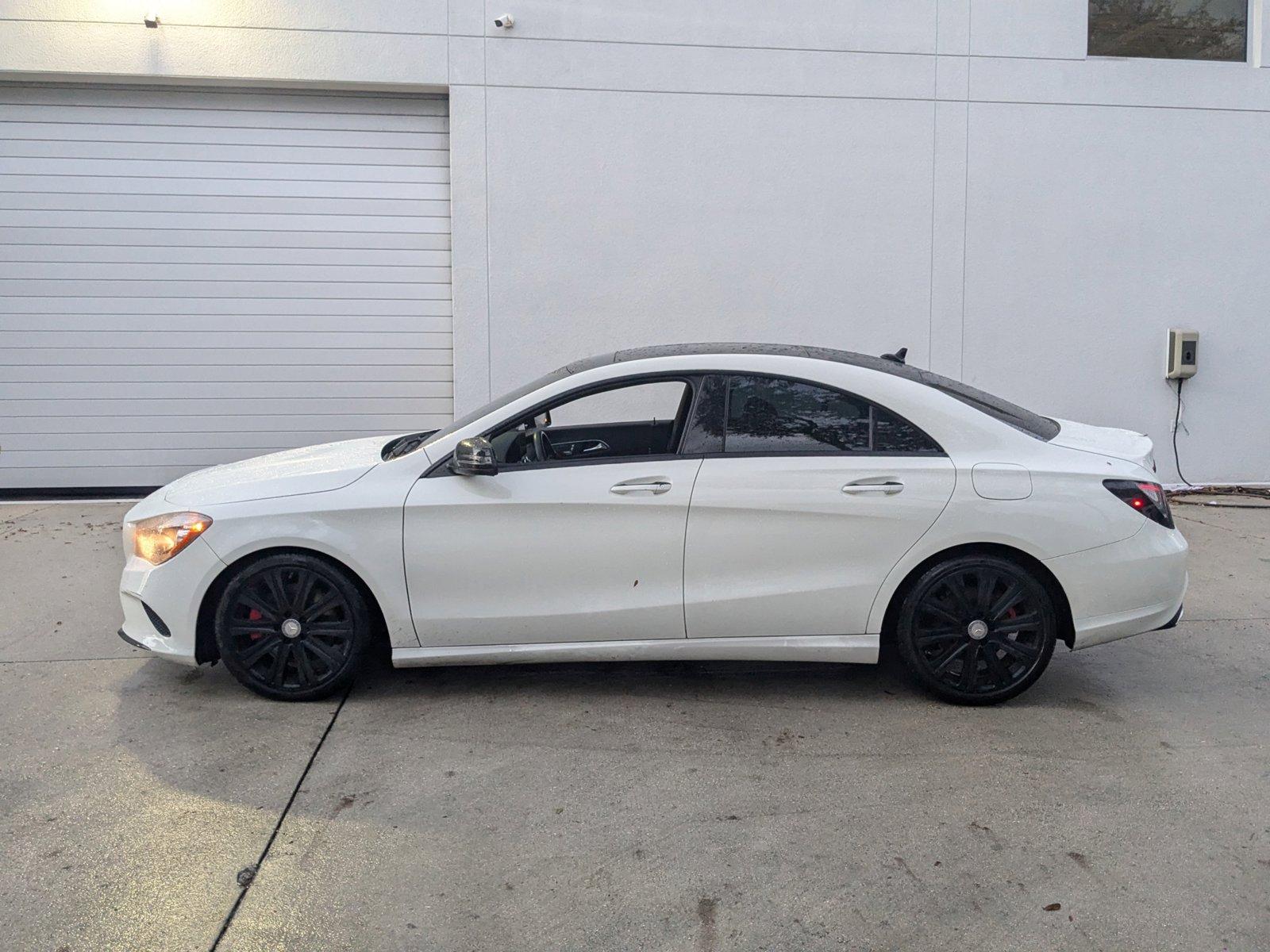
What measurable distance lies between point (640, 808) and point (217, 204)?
25.6ft

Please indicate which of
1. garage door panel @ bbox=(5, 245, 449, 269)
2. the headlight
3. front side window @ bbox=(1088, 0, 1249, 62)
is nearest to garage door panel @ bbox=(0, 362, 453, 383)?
garage door panel @ bbox=(5, 245, 449, 269)

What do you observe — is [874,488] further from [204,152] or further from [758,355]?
[204,152]

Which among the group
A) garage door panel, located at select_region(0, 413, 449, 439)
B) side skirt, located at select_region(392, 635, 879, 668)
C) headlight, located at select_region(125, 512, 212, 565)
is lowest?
side skirt, located at select_region(392, 635, 879, 668)

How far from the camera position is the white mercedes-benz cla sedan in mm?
4672

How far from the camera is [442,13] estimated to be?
377 inches

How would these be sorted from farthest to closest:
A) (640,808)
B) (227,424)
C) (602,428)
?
(227,424) < (602,428) < (640,808)

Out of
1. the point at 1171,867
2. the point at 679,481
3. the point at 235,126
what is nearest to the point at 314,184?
the point at 235,126

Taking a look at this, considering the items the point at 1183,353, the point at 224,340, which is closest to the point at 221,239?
the point at 224,340

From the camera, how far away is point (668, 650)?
476 centimetres

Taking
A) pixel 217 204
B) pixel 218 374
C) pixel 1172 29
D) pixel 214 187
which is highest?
pixel 1172 29

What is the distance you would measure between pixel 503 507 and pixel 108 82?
7.19 metres

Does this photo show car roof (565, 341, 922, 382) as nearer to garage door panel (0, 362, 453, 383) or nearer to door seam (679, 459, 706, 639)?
door seam (679, 459, 706, 639)

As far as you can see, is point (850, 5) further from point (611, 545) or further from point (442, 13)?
point (611, 545)

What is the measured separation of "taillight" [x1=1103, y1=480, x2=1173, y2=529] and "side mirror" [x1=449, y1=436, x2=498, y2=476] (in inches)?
99.4
